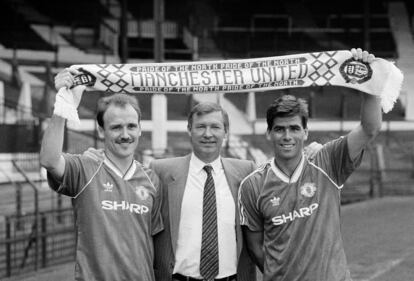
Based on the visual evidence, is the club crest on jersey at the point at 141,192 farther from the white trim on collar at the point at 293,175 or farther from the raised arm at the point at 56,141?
the white trim on collar at the point at 293,175

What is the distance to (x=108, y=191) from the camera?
450 centimetres

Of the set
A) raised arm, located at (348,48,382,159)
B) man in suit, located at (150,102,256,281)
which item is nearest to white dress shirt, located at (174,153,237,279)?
man in suit, located at (150,102,256,281)

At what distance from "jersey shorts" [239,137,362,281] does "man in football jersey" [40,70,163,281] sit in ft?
2.07

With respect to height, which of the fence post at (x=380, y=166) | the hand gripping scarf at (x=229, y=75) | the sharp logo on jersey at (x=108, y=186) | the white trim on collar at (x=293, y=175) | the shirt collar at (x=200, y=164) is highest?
the hand gripping scarf at (x=229, y=75)

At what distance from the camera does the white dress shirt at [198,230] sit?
4.70 meters

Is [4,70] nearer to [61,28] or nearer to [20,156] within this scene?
[61,28]

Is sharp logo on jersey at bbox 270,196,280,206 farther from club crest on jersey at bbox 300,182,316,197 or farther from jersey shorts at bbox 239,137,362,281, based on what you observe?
club crest on jersey at bbox 300,182,316,197

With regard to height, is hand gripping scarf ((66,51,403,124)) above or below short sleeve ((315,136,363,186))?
above

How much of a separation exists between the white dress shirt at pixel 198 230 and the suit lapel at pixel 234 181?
1.0 inches

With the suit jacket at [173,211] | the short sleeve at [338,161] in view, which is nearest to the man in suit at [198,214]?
the suit jacket at [173,211]

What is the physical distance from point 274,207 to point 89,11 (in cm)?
2023

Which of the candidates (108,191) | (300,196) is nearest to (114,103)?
(108,191)

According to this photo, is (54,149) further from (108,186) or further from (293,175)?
(293,175)

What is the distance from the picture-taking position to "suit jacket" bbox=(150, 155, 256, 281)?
4754 millimetres
